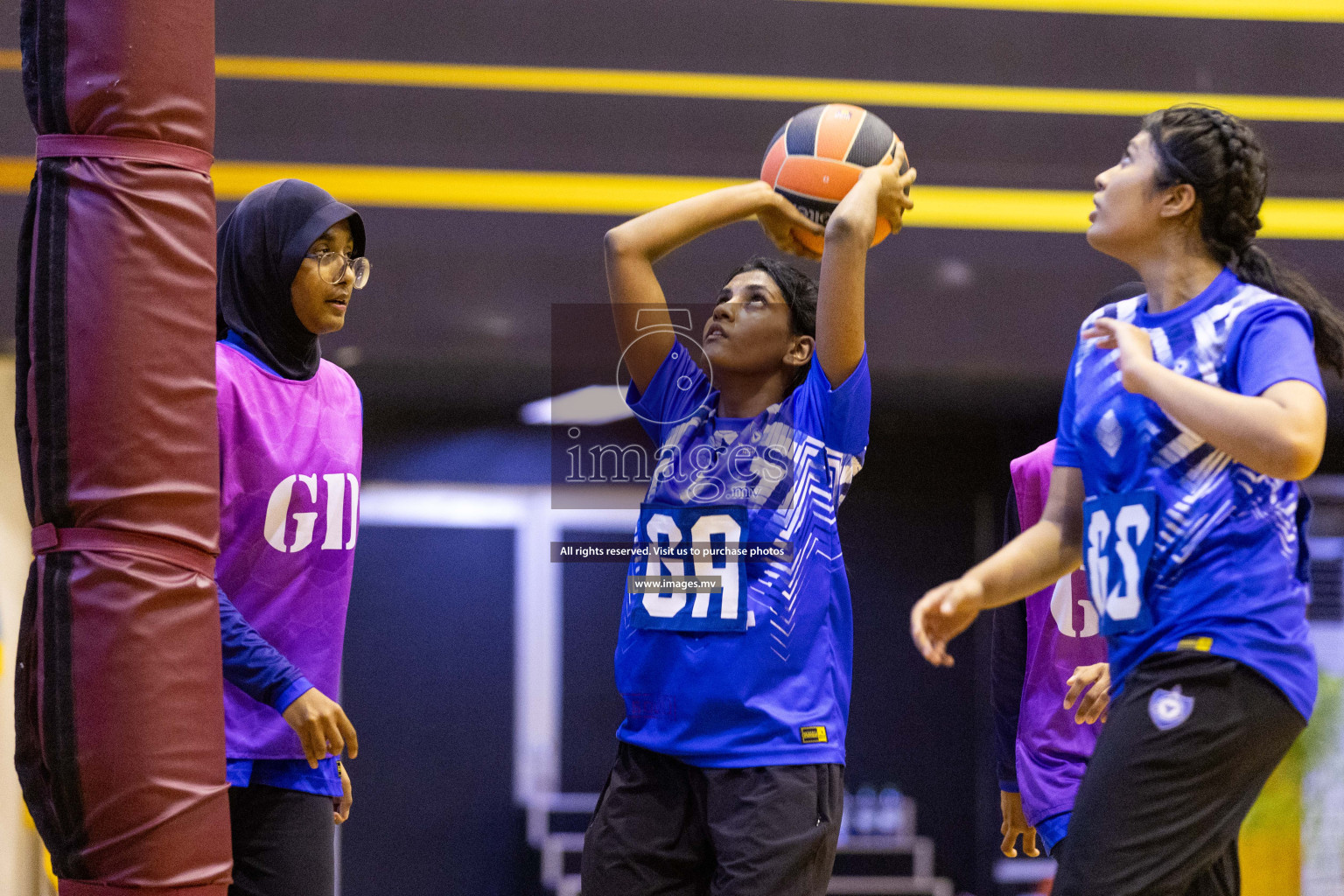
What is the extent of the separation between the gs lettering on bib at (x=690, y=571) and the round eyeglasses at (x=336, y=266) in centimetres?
80

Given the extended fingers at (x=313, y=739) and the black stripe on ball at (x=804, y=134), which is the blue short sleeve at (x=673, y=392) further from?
the extended fingers at (x=313, y=739)

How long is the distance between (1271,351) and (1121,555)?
14.6 inches

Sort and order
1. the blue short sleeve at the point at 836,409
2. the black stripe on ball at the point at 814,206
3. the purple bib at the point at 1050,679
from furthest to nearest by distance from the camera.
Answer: the purple bib at the point at 1050,679 < the black stripe on ball at the point at 814,206 < the blue short sleeve at the point at 836,409

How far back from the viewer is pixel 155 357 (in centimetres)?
207

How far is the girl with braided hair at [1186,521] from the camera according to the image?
6.03ft

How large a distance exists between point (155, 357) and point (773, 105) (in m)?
4.06

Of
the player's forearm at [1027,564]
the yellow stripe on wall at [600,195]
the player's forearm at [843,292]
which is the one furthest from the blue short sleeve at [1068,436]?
the yellow stripe on wall at [600,195]

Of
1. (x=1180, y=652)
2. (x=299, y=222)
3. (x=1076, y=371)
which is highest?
(x=299, y=222)

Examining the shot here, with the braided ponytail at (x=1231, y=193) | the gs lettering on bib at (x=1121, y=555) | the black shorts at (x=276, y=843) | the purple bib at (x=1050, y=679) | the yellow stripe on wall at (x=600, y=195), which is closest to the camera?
the gs lettering on bib at (x=1121, y=555)

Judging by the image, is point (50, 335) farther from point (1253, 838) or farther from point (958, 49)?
point (1253, 838)

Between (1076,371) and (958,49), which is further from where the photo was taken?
(958,49)

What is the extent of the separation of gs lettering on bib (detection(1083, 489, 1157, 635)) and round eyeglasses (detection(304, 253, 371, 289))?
154 cm

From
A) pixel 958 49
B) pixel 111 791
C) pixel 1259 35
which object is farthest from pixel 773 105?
pixel 111 791

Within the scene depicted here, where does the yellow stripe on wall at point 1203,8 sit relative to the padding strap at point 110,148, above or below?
above
